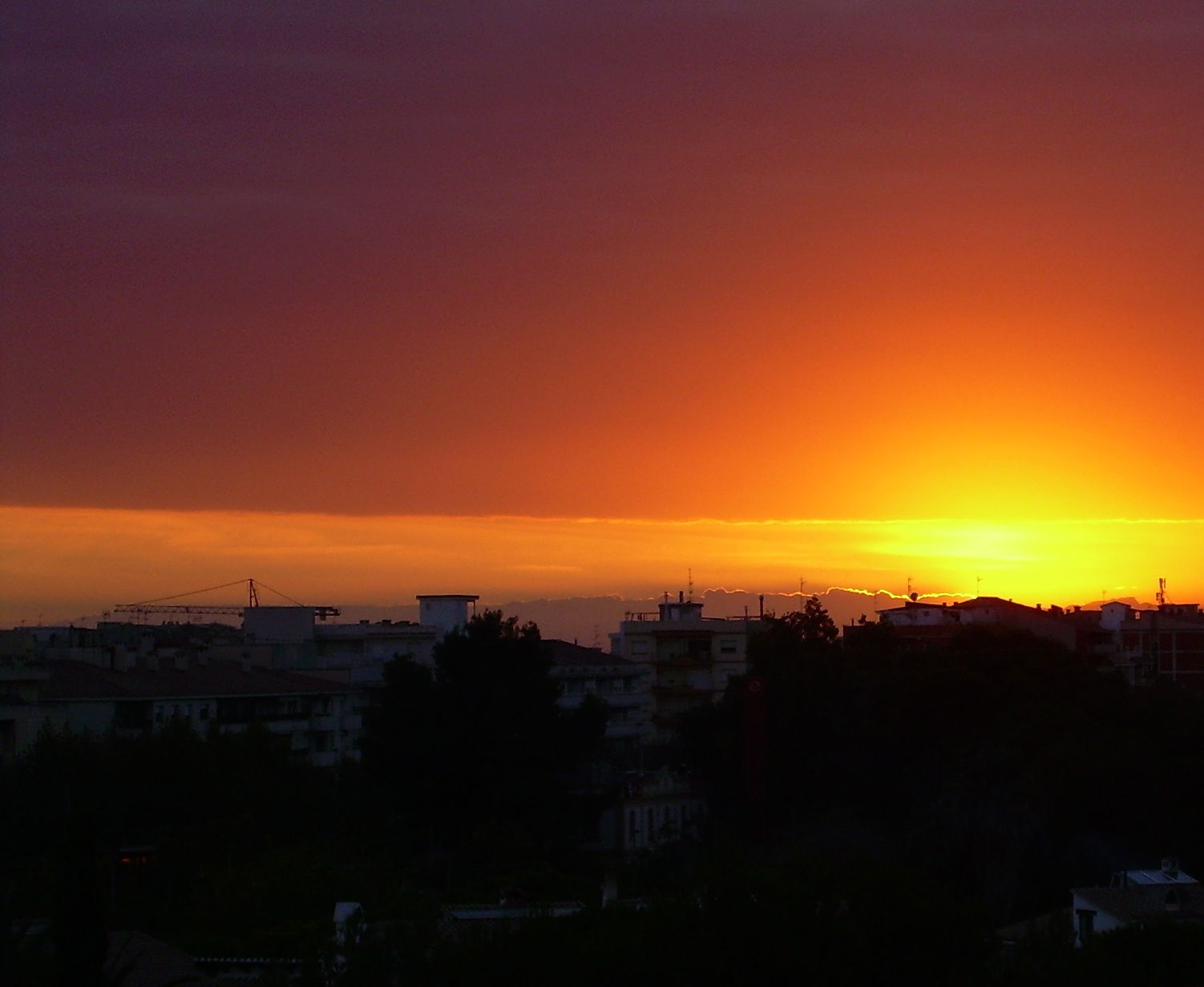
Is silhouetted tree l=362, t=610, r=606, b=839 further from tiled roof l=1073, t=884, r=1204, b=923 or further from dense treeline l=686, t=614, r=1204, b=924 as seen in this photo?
tiled roof l=1073, t=884, r=1204, b=923

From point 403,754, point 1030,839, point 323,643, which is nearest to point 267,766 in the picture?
point 403,754

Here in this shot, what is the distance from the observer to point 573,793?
53875 millimetres

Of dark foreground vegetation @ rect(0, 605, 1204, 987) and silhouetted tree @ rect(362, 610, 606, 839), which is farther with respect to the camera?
silhouetted tree @ rect(362, 610, 606, 839)

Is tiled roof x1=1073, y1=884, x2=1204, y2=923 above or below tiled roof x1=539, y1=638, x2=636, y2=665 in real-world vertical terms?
below

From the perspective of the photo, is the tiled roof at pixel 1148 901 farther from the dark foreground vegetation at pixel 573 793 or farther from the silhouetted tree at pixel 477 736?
the silhouetted tree at pixel 477 736

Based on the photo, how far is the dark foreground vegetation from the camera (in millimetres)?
43062

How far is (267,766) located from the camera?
56781 mm

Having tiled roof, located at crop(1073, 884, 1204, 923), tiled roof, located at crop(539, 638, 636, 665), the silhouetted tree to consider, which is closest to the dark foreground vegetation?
the silhouetted tree

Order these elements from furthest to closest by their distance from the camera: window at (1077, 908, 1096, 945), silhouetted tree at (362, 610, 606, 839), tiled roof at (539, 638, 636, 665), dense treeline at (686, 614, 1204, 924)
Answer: tiled roof at (539, 638, 636, 665), silhouetted tree at (362, 610, 606, 839), dense treeline at (686, 614, 1204, 924), window at (1077, 908, 1096, 945)

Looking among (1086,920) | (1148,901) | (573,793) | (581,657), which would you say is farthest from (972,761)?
(581,657)

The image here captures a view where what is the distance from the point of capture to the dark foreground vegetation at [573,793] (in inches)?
1695

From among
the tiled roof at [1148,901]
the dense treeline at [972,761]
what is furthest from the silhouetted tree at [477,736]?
the tiled roof at [1148,901]

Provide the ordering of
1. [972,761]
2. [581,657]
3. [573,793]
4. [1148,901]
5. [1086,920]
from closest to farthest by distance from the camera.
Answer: [1086,920] → [1148,901] → [972,761] → [573,793] → [581,657]

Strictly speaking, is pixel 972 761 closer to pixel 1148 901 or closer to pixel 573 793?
pixel 573 793
